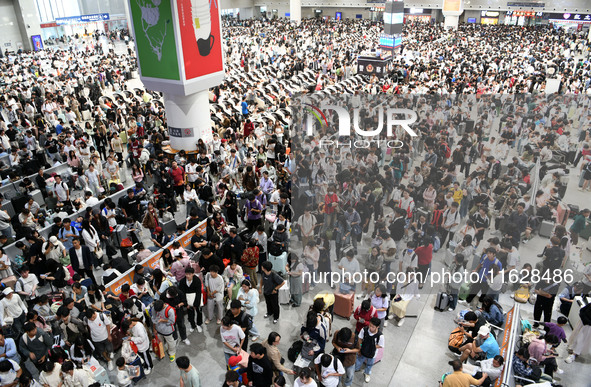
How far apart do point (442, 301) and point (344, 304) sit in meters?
1.72

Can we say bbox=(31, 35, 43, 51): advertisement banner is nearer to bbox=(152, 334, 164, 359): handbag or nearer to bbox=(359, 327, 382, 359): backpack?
bbox=(152, 334, 164, 359): handbag

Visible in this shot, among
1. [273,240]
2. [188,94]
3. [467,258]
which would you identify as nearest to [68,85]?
[188,94]

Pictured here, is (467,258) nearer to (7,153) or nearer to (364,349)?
(364,349)

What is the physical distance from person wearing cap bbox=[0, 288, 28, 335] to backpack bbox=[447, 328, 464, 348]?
660cm

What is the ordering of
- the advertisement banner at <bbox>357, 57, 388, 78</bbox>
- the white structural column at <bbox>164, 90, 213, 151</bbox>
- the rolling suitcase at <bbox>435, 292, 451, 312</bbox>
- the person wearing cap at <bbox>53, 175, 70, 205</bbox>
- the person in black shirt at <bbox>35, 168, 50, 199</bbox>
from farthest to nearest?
the advertisement banner at <bbox>357, 57, 388, 78</bbox> → the white structural column at <bbox>164, 90, 213, 151</bbox> → the person in black shirt at <bbox>35, 168, 50, 199</bbox> → the person wearing cap at <bbox>53, 175, 70, 205</bbox> → the rolling suitcase at <bbox>435, 292, 451, 312</bbox>

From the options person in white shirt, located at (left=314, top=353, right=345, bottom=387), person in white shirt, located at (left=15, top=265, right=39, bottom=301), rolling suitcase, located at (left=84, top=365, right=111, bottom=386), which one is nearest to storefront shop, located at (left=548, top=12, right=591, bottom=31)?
person in white shirt, located at (left=314, top=353, right=345, bottom=387)

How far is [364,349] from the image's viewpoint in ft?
18.7

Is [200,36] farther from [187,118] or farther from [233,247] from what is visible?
[233,247]

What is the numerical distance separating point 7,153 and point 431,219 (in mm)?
12333

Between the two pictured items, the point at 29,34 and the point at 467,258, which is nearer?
the point at 467,258

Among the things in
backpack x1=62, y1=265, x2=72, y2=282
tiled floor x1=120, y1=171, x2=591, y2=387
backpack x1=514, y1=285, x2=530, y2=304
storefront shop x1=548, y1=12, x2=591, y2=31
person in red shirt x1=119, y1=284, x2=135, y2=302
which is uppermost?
storefront shop x1=548, y1=12, x2=591, y2=31

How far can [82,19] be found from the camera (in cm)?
4444

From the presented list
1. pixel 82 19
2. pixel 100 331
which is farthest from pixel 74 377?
pixel 82 19

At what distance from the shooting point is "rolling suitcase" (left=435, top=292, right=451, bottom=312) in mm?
7270
